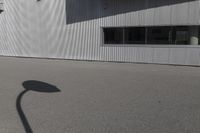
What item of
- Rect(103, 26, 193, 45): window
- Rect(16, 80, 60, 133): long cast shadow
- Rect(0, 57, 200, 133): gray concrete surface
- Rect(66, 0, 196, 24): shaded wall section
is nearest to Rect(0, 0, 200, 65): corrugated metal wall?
Rect(66, 0, 196, 24): shaded wall section

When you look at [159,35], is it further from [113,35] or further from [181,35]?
[113,35]

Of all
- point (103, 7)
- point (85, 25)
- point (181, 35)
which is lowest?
point (181, 35)

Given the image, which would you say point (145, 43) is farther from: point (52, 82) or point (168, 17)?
point (52, 82)

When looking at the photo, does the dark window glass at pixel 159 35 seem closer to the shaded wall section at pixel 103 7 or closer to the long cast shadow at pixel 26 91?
the shaded wall section at pixel 103 7

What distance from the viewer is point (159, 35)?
14.4 m

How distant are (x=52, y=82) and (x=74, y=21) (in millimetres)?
8058

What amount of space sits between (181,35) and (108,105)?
29.3 feet

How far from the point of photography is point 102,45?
52.9ft

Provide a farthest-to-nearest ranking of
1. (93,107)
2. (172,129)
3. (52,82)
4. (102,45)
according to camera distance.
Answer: (102,45) < (52,82) < (93,107) < (172,129)

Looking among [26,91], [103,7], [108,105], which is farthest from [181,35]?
[26,91]

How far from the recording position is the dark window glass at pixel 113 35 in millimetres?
15632

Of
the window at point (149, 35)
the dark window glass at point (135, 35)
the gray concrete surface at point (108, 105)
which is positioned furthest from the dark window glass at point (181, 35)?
the gray concrete surface at point (108, 105)

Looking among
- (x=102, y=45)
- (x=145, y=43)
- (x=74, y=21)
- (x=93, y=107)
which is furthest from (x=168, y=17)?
(x=93, y=107)

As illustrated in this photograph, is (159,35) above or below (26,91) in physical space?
above
